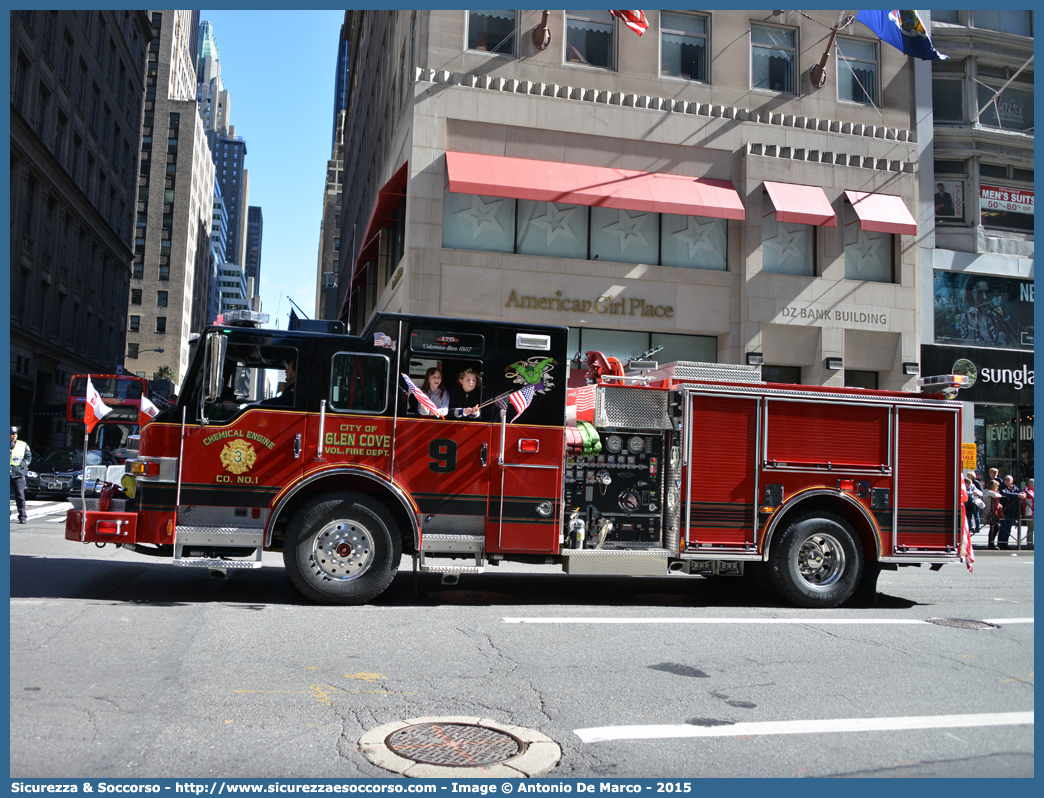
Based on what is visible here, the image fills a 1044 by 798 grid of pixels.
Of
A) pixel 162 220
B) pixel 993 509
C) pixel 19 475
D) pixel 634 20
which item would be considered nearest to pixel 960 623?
pixel 993 509

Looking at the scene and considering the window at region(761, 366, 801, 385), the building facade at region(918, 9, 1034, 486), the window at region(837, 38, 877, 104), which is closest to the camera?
the window at region(761, 366, 801, 385)

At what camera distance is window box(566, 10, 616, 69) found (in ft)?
72.1

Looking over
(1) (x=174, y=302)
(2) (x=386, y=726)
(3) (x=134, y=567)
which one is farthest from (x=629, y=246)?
(1) (x=174, y=302)

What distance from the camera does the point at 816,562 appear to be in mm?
9594

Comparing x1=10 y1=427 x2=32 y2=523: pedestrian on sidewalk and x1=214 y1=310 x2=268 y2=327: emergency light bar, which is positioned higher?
x1=214 y1=310 x2=268 y2=327: emergency light bar

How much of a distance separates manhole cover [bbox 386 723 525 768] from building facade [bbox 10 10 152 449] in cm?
4277

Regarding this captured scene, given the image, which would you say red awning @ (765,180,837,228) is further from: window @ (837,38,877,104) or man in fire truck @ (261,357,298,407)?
man in fire truck @ (261,357,298,407)

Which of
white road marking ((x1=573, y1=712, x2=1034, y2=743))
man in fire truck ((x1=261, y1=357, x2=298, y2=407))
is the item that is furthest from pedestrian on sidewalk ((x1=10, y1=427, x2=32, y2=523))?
white road marking ((x1=573, y1=712, x2=1034, y2=743))

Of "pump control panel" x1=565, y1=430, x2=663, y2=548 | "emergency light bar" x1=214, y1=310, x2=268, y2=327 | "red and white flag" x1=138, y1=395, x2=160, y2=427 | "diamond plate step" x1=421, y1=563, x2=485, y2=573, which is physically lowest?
"diamond plate step" x1=421, y1=563, x2=485, y2=573

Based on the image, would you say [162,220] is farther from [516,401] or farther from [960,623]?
[960,623]

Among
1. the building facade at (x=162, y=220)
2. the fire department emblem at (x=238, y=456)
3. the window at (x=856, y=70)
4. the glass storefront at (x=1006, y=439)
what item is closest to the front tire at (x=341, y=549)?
the fire department emblem at (x=238, y=456)

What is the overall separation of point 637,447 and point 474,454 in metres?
1.91

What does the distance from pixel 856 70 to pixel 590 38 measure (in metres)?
8.35

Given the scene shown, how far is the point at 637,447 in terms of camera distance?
934cm
